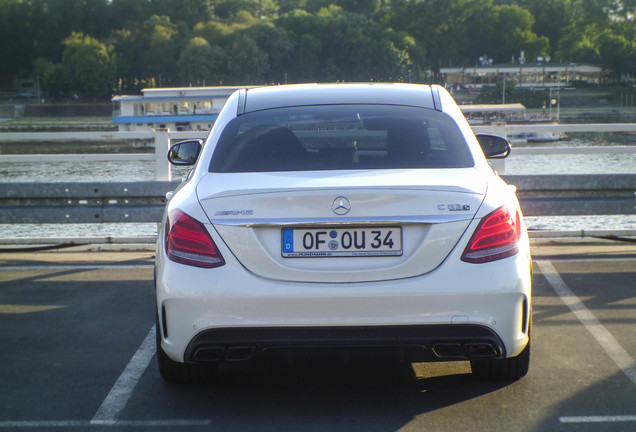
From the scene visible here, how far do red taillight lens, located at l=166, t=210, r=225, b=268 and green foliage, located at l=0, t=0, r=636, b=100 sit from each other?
111 metres

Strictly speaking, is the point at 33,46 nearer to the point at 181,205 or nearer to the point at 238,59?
the point at 238,59

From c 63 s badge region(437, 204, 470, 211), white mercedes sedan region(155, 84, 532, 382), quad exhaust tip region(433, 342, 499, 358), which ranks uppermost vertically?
c 63 s badge region(437, 204, 470, 211)

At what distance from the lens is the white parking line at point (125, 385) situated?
413 cm

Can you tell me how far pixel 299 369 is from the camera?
193 inches

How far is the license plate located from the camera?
389 centimetres

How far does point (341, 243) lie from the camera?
390 centimetres

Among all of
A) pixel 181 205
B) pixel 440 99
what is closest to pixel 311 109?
pixel 440 99

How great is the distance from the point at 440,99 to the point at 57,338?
2.60 meters

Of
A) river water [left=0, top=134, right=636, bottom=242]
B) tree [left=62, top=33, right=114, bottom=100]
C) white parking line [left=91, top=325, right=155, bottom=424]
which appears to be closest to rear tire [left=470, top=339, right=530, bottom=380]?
white parking line [left=91, top=325, right=155, bottom=424]

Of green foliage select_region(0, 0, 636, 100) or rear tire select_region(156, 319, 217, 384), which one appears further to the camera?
green foliage select_region(0, 0, 636, 100)

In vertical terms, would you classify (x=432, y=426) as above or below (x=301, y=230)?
below

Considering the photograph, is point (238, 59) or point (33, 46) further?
point (33, 46)

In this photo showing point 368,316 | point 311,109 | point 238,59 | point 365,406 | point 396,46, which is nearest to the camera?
point 368,316

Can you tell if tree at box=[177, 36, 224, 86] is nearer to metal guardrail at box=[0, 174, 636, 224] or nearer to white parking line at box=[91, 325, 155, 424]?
metal guardrail at box=[0, 174, 636, 224]
